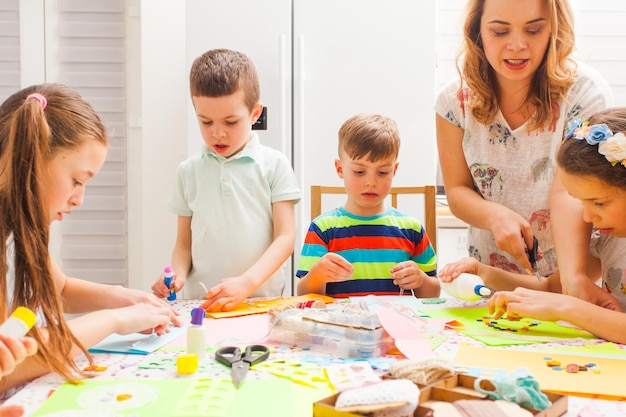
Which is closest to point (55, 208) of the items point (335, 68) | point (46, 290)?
point (46, 290)

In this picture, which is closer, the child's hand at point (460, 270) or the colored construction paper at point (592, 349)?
the colored construction paper at point (592, 349)

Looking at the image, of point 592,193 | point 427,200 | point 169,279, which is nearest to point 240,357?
point 169,279

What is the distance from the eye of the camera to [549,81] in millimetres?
1492

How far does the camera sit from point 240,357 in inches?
38.0

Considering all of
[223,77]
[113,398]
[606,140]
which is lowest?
[113,398]

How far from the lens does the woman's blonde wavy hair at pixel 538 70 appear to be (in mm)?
1478

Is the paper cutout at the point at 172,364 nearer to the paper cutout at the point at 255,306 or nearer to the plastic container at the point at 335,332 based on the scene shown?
the plastic container at the point at 335,332

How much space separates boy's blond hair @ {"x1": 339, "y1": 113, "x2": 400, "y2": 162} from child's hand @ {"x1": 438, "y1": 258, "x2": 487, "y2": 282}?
36 centimetres

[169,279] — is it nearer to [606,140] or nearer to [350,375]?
[350,375]

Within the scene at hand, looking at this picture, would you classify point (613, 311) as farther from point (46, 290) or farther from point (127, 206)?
point (127, 206)

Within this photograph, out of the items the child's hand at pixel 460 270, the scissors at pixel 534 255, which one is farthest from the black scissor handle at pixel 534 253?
the child's hand at pixel 460 270

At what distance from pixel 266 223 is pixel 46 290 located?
822mm

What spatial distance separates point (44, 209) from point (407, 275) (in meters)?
0.86

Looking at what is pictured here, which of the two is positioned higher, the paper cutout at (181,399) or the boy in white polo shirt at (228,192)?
the boy in white polo shirt at (228,192)
